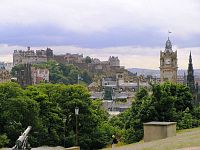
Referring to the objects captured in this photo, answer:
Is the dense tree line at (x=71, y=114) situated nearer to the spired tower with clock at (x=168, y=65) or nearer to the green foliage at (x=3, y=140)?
the green foliage at (x=3, y=140)

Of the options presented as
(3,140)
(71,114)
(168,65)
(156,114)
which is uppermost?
(168,65)

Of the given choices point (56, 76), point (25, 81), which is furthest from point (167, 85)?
point (56, 76)

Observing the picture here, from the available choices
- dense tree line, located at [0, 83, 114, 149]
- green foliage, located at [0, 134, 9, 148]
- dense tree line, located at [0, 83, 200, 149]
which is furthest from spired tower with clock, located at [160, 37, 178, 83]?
green foliage, located at [0, 134, 9, 148]

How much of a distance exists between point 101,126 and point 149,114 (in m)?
8.75

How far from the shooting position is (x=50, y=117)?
38812 millimetres

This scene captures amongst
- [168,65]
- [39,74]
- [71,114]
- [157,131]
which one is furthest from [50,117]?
[39,74]

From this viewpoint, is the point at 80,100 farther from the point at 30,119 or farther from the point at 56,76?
the point at 56,76

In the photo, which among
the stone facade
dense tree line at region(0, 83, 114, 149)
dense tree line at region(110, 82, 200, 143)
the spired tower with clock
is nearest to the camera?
dense tree line at region(110, 82, 200, 143)

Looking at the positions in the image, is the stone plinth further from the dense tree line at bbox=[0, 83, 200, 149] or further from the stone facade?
the stone facade

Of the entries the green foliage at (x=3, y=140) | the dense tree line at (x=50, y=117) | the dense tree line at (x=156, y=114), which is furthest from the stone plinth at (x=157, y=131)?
the dense tree line at (x=50, y=117)

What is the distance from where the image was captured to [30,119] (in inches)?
1417

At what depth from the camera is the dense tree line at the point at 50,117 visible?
35750 millimetres

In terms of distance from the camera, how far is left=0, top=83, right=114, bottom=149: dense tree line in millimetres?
35750

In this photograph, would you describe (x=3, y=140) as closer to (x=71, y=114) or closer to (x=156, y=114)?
(x=71, y=114)
